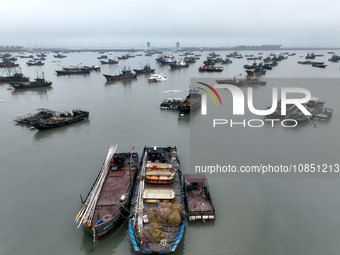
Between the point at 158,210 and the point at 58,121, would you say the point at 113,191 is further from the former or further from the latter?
the point at 58,121

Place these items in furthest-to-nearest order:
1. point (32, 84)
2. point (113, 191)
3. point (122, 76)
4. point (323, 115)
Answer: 1. point (122, 76)
2. point (32, 84)
3. point (323, 115)
4. point (113, 191)

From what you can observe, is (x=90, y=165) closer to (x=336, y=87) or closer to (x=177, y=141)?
(x=177, y=141)

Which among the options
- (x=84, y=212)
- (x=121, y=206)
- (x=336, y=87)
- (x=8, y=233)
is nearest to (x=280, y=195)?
(x=121, y=206)

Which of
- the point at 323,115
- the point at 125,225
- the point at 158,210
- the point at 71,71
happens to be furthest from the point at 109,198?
the point at 71,71

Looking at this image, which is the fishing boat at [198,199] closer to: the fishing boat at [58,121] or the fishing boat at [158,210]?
the fishing boat at [158,210]

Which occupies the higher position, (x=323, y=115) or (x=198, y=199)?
(x=323, y=115)

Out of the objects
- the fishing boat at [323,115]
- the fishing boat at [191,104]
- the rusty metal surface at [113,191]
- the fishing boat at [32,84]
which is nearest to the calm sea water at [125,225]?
the fishing boat at [323,115]
